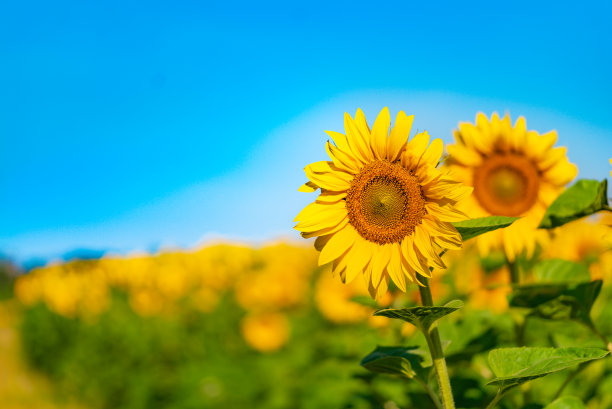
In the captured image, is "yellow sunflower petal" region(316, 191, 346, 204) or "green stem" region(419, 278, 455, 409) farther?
"yellow sunflower petal" region(316, 191, 346, 204)

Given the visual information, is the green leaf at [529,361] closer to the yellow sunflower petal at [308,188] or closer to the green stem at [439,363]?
the green stem at [439,363]

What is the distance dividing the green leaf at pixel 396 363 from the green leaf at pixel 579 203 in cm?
51

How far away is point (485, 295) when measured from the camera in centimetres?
350

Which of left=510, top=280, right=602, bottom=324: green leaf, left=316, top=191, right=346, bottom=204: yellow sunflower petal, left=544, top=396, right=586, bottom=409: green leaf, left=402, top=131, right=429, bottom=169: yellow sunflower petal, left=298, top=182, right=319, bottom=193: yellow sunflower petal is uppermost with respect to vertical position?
left=402, top=131, right=429, bottom=169: yellow sunflower petal

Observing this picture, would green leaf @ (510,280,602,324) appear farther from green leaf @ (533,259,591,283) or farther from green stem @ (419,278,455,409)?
green stem @ (419,278,455,409)

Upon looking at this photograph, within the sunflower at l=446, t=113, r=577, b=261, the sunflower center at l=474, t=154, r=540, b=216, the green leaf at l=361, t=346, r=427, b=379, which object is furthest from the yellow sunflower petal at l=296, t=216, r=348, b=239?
the sunflower center at l=474, t=154, r=540, b=216

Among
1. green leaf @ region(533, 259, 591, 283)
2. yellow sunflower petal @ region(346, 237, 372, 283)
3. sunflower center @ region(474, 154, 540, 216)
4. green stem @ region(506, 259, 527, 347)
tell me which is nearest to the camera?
yellow sunflower petal @ region(346, 237, 372, 283)

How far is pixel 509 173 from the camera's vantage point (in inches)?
96.0

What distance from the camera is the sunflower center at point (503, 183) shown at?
2.42 meters

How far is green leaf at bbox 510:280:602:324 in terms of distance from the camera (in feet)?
5.26

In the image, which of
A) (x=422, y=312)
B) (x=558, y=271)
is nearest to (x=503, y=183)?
(x=558, y=271)

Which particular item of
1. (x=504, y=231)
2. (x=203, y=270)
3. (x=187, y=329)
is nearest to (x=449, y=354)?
(x=504, y=231)

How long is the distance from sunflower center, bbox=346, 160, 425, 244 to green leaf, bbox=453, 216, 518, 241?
0.55ft

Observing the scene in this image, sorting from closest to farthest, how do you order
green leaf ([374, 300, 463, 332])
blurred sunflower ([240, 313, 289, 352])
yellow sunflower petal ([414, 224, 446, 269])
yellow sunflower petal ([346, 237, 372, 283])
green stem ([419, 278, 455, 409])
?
green leaf ([374, 300, 463, 332]) → green stem ([419, 278, 455, 409]) → yellow sunflower petal ([414, 224, 446, 269]) → yellow sunflower petal ([346, 237, 372, 283]) → blurred sunflower ([240, 313, 289, 352])
